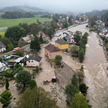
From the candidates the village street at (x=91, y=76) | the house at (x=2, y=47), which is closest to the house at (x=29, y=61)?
the village street at (x=91, y=76)

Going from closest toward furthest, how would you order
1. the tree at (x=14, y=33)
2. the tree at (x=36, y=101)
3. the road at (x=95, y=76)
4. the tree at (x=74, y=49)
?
1. the tree at (x=36, y=101)
2. the road at (x=95, y=76)
3. the tree at (x=74, y=49)
4. the tree at (x=14, y=33)

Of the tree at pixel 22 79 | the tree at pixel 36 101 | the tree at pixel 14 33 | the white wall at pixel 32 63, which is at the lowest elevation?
the white wall at pixel 32 63

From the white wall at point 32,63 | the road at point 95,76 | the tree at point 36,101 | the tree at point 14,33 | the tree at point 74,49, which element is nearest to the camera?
the tree at point 36,101

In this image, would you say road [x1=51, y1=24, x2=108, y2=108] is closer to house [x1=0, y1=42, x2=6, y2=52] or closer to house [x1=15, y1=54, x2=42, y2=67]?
house [x1=15, y1=54, x2=42, y2=67]

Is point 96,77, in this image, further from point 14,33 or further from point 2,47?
point 14,33

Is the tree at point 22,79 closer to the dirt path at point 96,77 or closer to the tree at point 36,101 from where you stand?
the tree at point 36,101

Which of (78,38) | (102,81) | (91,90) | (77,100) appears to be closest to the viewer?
(77,100)

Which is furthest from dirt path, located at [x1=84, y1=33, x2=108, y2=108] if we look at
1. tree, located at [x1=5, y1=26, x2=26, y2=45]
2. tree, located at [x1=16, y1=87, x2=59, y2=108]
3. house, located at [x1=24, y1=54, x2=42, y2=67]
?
tree, located at [x1=5, y1=26, x2=26, y2=45]

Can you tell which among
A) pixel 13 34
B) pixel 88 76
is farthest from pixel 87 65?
pixel 13 34

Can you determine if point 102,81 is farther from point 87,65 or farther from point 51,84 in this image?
point 51,84

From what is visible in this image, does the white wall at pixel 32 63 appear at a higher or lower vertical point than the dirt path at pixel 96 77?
higher

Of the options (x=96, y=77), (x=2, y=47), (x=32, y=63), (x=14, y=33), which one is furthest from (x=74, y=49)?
(x=14, y=33)
